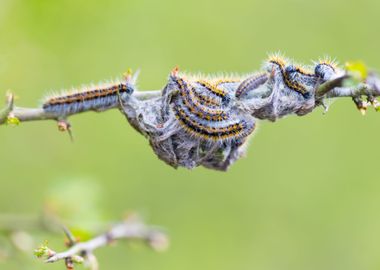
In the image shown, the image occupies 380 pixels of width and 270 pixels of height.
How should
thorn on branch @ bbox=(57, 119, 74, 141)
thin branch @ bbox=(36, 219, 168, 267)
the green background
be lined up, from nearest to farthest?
thin branch @ bbox=(36, 219, 168, 267), thorn on branch @ bbox=(57, 119, 74, 141), the green background

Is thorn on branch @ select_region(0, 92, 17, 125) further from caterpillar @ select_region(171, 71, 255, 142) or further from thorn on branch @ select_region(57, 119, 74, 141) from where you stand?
caterpillar @ select_region(171, 71, 255, 142)

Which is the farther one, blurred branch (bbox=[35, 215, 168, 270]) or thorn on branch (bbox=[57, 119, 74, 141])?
thorn on branch (bbox=[57, 119, 74, 141])

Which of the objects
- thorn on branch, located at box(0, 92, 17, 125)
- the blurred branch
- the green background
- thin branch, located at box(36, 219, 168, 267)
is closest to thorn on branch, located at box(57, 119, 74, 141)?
thorn on branch, located at box(0, 92, 17, 125)

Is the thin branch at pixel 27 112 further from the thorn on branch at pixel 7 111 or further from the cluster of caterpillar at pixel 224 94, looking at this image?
the cluster of caterpillar at pixel 224 94

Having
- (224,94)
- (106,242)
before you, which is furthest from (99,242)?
(224,94)

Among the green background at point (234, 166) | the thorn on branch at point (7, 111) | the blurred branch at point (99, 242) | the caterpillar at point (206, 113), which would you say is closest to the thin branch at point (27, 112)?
the thorn on branch at point (7, 111)

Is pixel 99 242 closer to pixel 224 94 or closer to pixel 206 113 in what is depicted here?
pixel 206 113

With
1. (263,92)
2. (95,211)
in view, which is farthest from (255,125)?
(95,211)
